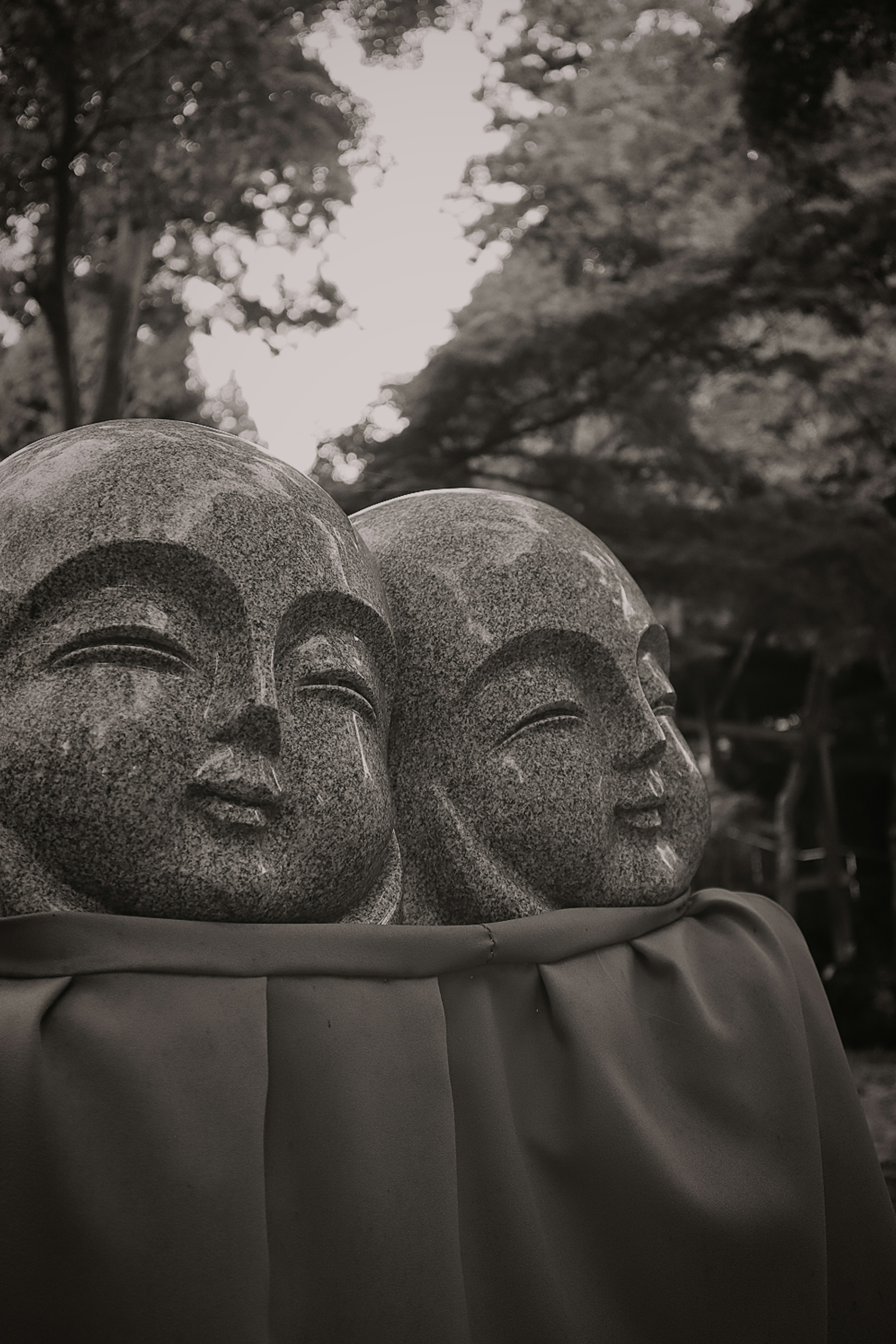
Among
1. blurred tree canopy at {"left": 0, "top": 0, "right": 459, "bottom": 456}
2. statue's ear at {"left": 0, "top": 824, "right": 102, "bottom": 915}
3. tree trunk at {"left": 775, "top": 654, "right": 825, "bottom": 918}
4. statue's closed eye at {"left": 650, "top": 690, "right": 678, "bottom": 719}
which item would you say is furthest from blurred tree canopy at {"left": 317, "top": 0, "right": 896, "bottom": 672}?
statue's ear at {"left": 0, "top": 824, "right": 102, "bottom": 915}

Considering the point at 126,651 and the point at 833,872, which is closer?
the point at 126,651

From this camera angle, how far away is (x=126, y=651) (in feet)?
8.36

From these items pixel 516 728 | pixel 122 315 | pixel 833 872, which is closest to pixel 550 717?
pixel 516 728

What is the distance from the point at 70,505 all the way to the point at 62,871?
91cm

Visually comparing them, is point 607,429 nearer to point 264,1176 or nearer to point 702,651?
point 702,651

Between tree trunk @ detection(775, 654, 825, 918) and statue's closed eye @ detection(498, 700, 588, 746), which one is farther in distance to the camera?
tree trunk @ detection(775, 654, 825, 918)

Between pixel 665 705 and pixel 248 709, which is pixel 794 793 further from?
pixel 248 709

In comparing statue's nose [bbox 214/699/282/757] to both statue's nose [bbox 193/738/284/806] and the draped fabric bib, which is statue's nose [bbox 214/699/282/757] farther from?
the draped fabric bib

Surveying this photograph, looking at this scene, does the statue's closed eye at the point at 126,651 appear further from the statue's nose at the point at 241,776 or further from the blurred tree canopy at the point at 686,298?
the blurred tree canopy at the point at 686,298

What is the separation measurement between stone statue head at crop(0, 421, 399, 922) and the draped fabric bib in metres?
0.17

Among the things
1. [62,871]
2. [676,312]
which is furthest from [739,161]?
[62,871]

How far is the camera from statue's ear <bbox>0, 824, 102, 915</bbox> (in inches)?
96.6

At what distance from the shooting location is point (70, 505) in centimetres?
261

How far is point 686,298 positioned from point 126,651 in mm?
6665
